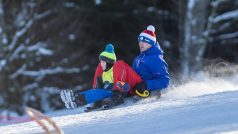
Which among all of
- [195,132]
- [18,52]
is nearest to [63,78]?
[18,52]

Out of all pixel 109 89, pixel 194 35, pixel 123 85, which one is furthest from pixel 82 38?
pixel 123 85

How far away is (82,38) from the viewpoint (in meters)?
21.6

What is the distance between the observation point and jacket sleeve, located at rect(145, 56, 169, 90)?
8.70 metres

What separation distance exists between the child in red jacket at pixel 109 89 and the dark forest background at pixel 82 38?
10.5 metres

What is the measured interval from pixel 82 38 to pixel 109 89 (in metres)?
13.2

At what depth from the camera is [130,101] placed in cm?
875

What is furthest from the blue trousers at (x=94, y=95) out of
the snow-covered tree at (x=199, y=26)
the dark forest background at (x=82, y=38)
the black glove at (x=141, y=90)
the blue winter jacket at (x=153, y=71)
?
the dark forest background at (x=82, y=38)

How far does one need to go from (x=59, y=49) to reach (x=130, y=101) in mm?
12676

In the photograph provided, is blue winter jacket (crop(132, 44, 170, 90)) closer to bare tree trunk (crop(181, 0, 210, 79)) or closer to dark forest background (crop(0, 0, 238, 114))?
bare tree trunk (crop(181, 0, 210, 79))

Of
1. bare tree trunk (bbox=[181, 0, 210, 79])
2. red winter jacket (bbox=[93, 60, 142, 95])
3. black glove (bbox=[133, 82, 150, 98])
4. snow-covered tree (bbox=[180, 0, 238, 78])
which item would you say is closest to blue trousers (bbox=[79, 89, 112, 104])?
red winter jacket (bbox=[93, 60, 142, 95])

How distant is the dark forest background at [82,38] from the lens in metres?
19.5

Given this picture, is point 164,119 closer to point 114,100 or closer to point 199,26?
point 114,100

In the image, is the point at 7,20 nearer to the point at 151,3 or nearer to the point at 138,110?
the point at 151,3

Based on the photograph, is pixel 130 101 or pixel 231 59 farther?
pixel 231 59
